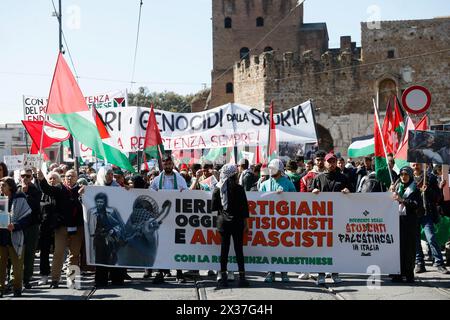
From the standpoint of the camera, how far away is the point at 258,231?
10953 mm

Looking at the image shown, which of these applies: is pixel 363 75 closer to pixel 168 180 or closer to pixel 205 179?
pixel 205 179

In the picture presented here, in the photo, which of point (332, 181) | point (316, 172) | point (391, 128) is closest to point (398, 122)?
point (391, 128)

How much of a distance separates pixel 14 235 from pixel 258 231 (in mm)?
3419

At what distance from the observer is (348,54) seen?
4147cm

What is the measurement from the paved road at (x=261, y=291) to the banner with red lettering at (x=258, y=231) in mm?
309

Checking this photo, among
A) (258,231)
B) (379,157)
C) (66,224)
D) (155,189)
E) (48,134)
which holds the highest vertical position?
(48,134)

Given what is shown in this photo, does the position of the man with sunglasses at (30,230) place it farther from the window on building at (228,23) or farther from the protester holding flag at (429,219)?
the window on building at (228,23)

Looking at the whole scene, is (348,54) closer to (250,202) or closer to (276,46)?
(276,46)

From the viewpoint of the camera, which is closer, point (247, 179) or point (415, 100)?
point (247, 179)

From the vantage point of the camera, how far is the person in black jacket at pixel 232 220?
34.0 feet

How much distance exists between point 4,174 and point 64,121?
138 centimetres

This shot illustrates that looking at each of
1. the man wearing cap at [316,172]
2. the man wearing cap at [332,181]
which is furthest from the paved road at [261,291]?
the man wearing cap at [316,172]

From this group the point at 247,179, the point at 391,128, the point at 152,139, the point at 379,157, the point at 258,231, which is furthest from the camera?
the point at 391,128
